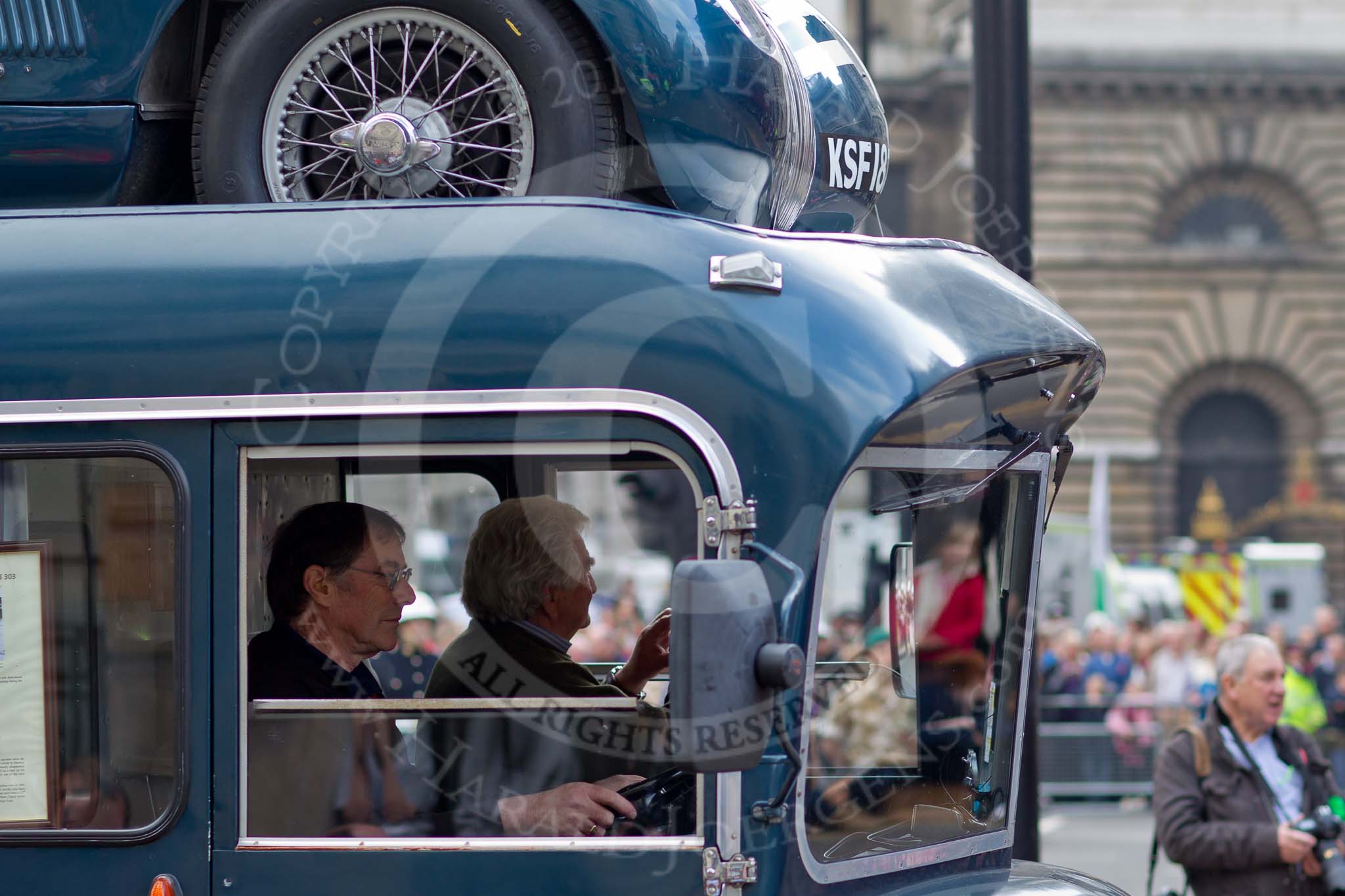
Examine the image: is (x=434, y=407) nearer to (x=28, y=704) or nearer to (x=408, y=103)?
(x=408, y=103)

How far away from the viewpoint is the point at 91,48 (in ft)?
11.8

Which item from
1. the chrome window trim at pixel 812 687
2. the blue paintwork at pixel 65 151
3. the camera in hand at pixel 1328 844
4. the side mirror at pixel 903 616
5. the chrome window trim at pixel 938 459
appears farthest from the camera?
the camera in hand at pixel 1328 844

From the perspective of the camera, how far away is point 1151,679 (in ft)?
55.6

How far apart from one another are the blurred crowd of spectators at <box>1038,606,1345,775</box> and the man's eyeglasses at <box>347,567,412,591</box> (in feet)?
39.7

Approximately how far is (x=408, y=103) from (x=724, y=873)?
1.75m

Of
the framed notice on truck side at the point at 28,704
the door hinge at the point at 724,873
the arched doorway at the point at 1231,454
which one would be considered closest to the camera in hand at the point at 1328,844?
the door hinge at the point at 724,873

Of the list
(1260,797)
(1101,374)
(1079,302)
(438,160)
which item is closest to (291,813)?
(438,160)

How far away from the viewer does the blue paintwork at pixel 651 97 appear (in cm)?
350

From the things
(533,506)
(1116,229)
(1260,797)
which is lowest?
(1260,797)

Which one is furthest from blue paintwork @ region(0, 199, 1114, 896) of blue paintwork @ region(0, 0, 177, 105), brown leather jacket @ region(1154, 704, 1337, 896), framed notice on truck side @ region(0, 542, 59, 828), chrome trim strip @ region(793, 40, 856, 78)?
brown leather jacket @ region(1154, 704, 1337, 896)

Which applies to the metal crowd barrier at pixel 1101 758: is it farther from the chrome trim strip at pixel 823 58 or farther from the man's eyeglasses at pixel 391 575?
the man's eyeglasses at pixel 391 575

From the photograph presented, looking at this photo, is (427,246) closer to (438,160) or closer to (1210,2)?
(438,160)

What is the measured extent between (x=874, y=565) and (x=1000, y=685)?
140 inches

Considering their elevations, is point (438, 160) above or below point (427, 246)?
above
